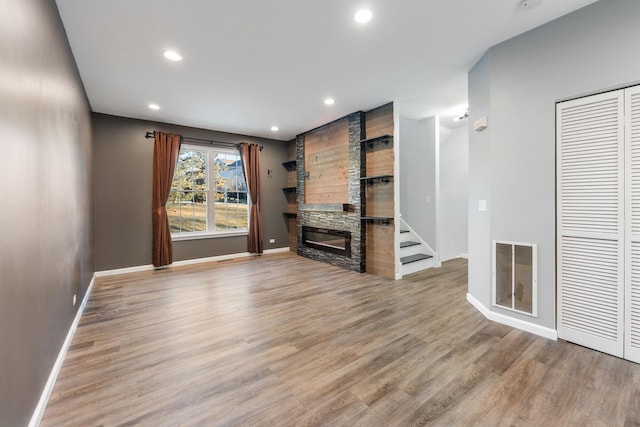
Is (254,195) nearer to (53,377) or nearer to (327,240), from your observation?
(327,240)

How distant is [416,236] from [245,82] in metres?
4.23

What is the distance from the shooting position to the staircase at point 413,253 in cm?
482

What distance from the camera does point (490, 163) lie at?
2.88 meters

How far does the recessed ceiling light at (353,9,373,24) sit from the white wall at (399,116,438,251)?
10.9 ft

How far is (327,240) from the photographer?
223 inches

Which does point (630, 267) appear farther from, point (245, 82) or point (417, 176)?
point (245, 82)

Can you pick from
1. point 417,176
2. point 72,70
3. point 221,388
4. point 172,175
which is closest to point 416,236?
point 417,176

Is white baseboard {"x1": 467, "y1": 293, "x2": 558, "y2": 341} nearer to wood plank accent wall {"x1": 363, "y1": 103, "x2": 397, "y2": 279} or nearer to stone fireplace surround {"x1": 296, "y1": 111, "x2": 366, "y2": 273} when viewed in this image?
wood plank accent wall {"x1": 363, "y1": 103, "x2": 397, "y2": 279}

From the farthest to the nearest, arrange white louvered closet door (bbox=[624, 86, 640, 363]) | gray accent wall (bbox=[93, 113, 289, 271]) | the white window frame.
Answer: the white window frame → gray accent wall (bbox=[93, 113, 289, 271]) → white louvered closet door (bbox=[624, 86, 640, 363])

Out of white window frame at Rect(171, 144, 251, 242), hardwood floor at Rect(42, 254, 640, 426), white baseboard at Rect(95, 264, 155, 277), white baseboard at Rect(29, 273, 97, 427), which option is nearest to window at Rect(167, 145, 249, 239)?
white window frame at Rect(171, 144, 251, 242)

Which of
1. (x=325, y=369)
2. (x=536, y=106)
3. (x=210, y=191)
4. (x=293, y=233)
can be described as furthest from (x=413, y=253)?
(x=210, y=191)

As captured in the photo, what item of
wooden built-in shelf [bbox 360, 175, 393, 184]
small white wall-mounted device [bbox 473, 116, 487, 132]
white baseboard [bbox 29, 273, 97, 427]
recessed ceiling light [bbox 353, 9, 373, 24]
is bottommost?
white baseboard [bbox 29, 273, 97, 427]

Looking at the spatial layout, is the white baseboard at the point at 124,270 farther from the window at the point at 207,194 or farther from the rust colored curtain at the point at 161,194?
Answer: the window at the point at 207,194

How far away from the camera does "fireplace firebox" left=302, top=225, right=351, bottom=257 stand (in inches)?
202
